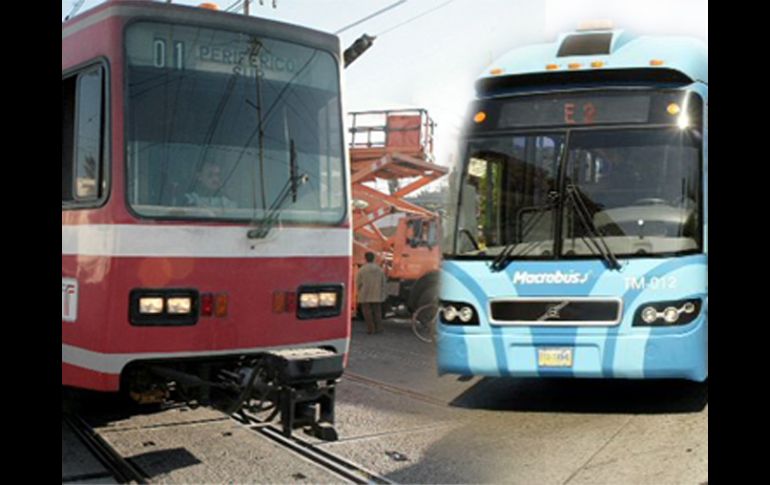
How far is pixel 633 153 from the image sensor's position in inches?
243

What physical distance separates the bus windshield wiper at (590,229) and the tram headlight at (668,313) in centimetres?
37

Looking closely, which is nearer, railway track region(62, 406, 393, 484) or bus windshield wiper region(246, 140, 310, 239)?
railway track region(62, 406, 393, 484)

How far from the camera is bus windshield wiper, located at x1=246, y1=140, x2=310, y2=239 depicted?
5289 mm

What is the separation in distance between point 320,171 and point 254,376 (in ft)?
4.69

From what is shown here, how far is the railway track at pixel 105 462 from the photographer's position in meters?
4.81

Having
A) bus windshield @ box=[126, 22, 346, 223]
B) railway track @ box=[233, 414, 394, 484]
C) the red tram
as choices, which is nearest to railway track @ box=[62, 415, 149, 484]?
the red tram

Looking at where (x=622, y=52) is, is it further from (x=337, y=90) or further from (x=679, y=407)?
(x=679, y=407)

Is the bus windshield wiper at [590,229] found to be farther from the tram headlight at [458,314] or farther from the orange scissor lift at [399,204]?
the orange scissor lift at [399,204]

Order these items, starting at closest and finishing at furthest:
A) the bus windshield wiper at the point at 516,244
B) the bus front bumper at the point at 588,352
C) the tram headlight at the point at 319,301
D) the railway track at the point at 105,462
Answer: the railway track at the point at 105,462 → the tram headlight at the point at 319,301 → the bus front bumper at the point at 588,352 → the bus windshield wiper at the point at 516,244

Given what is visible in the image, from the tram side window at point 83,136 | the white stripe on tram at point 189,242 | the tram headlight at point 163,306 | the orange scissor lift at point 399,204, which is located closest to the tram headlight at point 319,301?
the white stripe on tram at point 189,242

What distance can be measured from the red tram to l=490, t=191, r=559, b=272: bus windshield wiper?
4.83ft

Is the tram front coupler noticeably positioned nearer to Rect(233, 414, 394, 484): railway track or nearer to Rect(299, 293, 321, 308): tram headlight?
Rect(233, 414, 394, 484): railway track

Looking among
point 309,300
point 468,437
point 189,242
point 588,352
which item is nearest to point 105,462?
point 189,242
